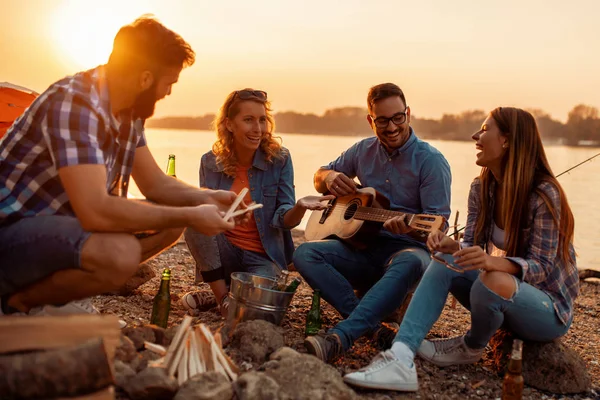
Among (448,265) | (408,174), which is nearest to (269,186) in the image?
(408,174)

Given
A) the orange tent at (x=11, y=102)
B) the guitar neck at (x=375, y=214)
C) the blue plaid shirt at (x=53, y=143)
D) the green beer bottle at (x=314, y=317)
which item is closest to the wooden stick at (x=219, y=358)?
the blue plaid shirt at (x=53, y=143)

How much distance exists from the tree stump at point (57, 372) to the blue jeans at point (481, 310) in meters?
1.72

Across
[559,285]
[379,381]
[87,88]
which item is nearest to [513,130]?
[559,285]

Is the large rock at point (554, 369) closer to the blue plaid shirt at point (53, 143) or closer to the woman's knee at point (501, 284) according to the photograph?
the woman's knee at point (501, 284)

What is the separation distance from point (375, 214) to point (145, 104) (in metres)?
1.86

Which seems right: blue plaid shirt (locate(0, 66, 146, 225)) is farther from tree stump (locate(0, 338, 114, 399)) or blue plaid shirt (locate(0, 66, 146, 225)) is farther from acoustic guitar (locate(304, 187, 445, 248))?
acoustic guitar (locate(304, 187, 445, 248))

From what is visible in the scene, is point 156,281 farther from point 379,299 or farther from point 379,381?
point 379,381

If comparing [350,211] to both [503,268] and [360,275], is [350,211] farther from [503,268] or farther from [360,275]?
[503,268]

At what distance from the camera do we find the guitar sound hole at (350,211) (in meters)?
4.84

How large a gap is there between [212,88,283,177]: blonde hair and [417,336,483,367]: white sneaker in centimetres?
185

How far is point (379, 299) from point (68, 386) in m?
2.01

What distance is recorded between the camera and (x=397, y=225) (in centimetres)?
427

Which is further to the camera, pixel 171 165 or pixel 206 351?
pixel 171 165

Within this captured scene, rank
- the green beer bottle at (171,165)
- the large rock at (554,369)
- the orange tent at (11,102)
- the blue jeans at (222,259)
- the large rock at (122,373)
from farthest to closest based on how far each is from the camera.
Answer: the orange tent at (11,102), the green beer bottle at (171,165), the blue jeans at (222,259), the large rock at (554,369), the large rock at (122,373)
